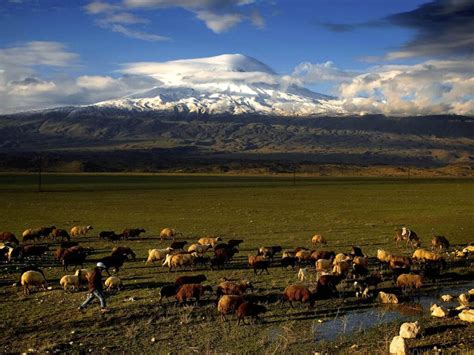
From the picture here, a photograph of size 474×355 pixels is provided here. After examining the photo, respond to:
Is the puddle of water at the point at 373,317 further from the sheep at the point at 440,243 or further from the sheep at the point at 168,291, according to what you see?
the sheep at the point at 440,243

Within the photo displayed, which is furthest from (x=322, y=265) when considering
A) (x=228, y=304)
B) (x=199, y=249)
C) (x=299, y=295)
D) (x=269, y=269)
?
(x=228, y=304)

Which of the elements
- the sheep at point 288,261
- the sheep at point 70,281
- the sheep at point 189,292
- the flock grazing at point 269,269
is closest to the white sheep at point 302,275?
the flock grazing at point 269,269

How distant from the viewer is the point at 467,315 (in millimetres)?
12875

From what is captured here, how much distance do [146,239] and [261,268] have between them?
37.0ft

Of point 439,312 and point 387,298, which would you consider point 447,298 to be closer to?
point 387,298

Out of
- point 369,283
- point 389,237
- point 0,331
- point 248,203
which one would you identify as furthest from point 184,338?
point 248,203

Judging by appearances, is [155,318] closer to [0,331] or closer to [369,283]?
[0,331]

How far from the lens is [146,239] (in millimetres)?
28594

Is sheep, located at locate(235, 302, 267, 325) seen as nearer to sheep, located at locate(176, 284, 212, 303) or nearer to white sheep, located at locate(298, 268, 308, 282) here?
sheep, located at locate(176, 284, 212, 303)

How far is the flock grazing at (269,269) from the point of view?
1456 centimetres

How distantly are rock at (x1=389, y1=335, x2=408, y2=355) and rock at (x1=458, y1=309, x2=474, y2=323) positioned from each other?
11.3 ft

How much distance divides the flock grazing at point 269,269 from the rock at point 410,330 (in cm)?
195

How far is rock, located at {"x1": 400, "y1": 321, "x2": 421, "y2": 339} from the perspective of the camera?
11648 millimetres

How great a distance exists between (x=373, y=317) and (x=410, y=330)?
195 centimetres
